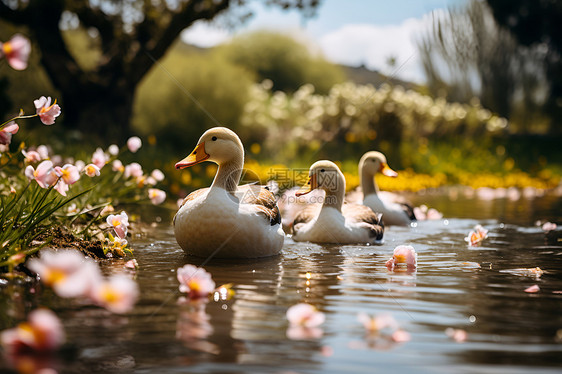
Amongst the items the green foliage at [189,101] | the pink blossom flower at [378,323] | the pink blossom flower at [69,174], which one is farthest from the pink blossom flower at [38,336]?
the green foliage at [189,101]

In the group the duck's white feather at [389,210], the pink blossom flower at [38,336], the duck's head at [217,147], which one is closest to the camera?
the pink blossom flower at [38,336]

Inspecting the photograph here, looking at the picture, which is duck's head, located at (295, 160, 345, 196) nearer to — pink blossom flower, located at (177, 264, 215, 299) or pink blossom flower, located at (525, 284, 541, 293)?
pink blossom flower, located at (525, 284, 541, 293)

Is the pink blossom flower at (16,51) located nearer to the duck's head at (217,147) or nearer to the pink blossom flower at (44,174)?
the pink blossom flower at (44,174)

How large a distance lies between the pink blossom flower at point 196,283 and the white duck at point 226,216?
151 centimetres

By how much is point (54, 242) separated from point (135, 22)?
11285mm

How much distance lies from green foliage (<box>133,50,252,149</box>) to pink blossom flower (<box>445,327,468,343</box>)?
1499 centimetres

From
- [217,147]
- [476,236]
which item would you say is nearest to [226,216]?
[217,147]

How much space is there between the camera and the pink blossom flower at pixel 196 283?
12.6ft

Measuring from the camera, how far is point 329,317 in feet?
11.8

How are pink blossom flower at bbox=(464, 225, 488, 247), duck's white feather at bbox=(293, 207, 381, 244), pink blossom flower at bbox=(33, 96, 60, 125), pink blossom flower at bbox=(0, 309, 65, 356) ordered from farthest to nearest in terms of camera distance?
pink blossom flower at bbox=(464, 225, 488, 247) < duck's white feather at bbox=(293, 207, 381, 244) < pink blossom flower at bbox=(33, 96, 60, 125) < pink blossom flower at bbox=(0, 309, 65, 356)

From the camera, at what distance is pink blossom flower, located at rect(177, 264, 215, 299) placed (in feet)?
12.6

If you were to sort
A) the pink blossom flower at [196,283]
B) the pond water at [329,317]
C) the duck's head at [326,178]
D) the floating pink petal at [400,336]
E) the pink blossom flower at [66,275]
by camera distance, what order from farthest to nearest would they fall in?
the duck's head at [326,178] < the pink blossom flower at [196,283] < the floating pink petal at [400,336] < the pond water at [329,317] < the pink blossom flower at [66,275]

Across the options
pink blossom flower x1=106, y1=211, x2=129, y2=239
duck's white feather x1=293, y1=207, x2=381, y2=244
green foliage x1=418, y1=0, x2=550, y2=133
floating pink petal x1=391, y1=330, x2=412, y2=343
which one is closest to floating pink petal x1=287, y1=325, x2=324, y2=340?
floating pink petal x1=391, y1=330, x2=412, y2=343

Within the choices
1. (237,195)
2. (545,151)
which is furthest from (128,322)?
(545,151)
